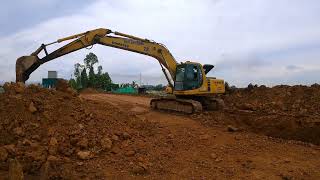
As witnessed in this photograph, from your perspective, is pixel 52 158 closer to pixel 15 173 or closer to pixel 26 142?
pixel 26 142

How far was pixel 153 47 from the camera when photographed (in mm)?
18250

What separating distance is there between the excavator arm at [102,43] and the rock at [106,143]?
5.65 metres

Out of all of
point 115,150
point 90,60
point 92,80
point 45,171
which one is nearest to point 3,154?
point 45,171

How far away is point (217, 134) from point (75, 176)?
4.98 meters

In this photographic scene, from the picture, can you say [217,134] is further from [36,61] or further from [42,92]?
[36,61]

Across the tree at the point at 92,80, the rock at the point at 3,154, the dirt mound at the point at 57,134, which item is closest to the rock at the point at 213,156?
the dirt mound at the point at 57,134

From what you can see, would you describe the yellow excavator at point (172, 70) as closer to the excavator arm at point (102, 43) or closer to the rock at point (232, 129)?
the excavator arm at point (102, 43)

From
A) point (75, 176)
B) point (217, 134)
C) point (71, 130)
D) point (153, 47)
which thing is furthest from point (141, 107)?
point (75, 176)

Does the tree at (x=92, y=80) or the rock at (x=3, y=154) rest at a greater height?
the tree at (x=92, y=80)

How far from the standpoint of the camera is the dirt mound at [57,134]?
10133mm

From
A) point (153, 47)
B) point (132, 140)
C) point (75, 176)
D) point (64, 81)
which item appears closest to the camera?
point (75, 176)

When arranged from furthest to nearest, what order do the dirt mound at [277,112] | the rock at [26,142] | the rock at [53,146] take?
the dirt mound at [277,112]
the rock at [26,142]
the rock at [53,146]

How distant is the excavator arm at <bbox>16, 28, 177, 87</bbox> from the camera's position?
15.6 meters

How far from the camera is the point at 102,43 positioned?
1752 cm
